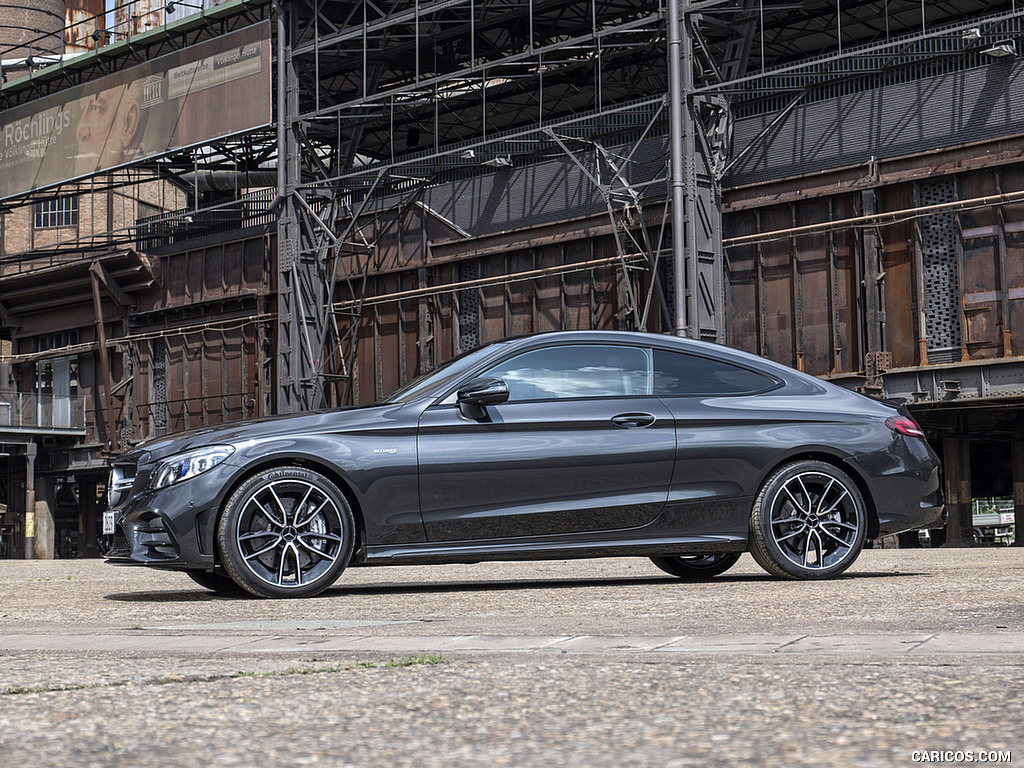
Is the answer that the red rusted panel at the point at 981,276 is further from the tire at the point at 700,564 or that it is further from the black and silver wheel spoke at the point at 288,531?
the black and silver wheel spoke at the point at 288,531

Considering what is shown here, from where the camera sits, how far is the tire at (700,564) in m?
8.62

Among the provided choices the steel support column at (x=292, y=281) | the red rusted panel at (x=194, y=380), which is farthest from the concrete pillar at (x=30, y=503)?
the steel support column at (x=292, y=281)

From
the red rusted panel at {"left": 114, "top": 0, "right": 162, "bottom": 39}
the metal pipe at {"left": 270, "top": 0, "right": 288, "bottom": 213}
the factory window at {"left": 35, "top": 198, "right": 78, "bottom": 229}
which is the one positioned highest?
the red rusted panel at {"left": 114, "top": 0, "right": 162, "bottom": 39}

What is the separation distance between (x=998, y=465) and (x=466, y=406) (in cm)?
2411

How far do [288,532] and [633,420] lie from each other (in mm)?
2061


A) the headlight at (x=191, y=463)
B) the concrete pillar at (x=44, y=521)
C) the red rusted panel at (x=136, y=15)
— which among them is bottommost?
the concrete pillar at (x=44, y=521)

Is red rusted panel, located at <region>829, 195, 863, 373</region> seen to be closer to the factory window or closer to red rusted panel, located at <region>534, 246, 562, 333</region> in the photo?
red rusted panel, located at <region>534, 246, 562, 333</region>

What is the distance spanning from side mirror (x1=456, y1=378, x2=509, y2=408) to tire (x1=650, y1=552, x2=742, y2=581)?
1.94 m

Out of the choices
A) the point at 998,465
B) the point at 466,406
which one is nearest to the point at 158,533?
the point at 466,406

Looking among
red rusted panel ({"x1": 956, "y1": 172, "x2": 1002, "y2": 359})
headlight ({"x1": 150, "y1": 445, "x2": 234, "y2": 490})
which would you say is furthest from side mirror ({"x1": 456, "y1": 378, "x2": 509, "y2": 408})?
red rusted panel ({"x1": 956, "y1": 172, "x2": 1002, "y2": 359})

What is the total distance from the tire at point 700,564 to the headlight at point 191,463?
3003mm

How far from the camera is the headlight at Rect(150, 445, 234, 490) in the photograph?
723cm

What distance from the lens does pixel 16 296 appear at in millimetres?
40250

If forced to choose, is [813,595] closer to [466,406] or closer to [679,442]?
[679,442]
